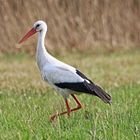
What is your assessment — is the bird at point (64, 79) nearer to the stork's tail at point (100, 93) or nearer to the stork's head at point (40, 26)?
the stork's tail at point (100, 93)

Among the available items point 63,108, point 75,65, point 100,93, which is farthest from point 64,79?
point 75,65

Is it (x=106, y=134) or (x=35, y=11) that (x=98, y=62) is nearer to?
(x=35, y=11)

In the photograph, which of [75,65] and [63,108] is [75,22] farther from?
[63,108]

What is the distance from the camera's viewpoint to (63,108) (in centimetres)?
970

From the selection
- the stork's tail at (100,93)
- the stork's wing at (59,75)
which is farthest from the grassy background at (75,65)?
the stork's wing at (59,75)

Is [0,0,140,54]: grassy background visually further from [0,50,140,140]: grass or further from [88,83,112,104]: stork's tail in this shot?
[88,83,112,104]: stork's tail

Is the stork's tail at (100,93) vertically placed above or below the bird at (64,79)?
below

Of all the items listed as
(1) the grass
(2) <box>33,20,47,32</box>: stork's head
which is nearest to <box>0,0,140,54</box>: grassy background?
(1) the grass

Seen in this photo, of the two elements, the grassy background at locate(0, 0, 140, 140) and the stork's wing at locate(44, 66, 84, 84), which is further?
the stork's wing at locate(44, 66, 84, 84)

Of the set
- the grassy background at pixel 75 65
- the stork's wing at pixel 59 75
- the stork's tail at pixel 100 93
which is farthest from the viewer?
the stork's wing at pixel 59 75

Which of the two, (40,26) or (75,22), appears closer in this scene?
(40,26)

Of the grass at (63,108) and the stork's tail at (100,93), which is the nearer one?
the grass at (63,108)

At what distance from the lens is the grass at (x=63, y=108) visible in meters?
7.14

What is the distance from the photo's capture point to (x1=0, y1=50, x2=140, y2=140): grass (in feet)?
23.4
